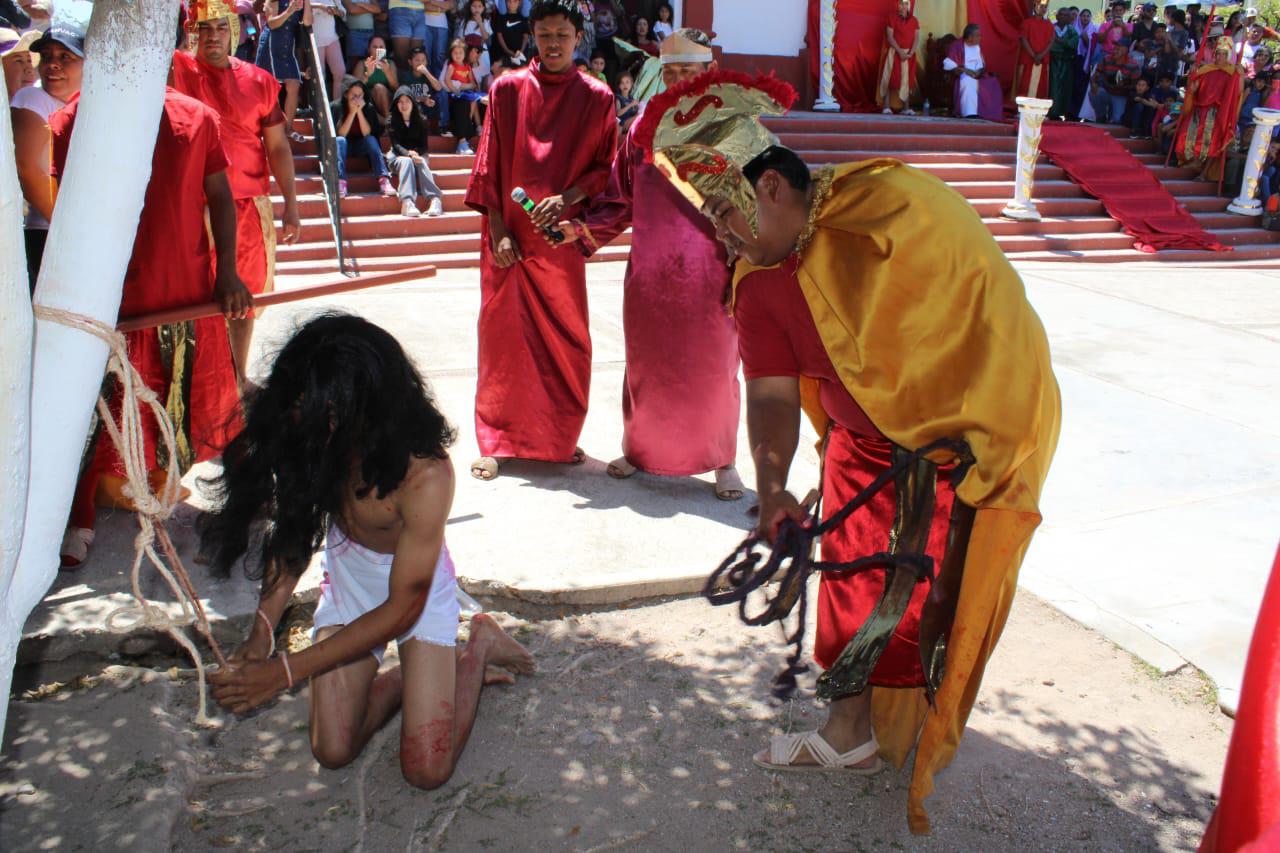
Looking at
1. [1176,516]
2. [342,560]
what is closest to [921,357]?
[342,560]

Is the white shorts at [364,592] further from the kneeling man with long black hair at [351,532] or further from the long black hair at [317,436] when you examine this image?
the long black hair at [317,436]

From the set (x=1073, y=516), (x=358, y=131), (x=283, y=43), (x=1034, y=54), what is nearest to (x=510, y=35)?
(x=358, y=131)

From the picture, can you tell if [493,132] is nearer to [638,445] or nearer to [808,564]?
[638,445]

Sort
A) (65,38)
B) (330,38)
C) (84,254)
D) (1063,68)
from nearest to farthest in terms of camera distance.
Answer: (84,254), (65,38), (330,38), (1063,68)

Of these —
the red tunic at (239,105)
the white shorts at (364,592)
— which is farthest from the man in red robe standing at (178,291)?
the white shorts at (364,592)

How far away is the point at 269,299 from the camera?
12.5 ft

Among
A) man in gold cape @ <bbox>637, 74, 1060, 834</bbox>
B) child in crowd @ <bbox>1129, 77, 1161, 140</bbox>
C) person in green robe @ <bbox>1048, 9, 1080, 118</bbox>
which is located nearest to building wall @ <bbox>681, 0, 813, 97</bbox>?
person in green robe @ <bbox>1048, 9, 1080, 118</bbox>

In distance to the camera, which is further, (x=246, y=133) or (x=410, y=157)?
(x=410, y=157)

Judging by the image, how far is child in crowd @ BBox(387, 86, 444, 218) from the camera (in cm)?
1024

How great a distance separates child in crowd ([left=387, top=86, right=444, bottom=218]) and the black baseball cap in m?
5.74

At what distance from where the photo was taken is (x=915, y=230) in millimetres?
2449

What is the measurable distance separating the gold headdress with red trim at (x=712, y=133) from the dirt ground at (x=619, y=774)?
4.76 ft

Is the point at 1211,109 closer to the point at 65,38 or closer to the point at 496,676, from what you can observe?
the point at 65,38

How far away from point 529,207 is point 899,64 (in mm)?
12583
